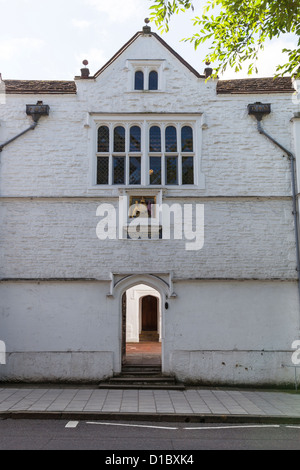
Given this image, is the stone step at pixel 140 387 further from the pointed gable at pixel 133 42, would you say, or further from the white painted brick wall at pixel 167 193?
the pointed gable at pixel 133 42

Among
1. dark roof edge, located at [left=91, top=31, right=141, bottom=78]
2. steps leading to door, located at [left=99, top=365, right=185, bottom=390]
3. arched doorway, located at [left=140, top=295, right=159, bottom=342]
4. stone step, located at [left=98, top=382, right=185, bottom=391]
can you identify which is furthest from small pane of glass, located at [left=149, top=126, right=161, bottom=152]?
arched doorway, located at [left=140, top=295, right=159, bottom=342]

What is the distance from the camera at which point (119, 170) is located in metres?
12.9

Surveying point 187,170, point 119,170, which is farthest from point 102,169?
point 187,170

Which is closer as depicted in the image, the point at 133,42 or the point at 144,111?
the point at 144,111

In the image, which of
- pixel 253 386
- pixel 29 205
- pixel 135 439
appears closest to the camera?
pixel 135 439

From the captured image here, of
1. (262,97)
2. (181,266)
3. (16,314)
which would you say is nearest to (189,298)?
(181,266)

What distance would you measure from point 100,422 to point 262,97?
10.9 meters

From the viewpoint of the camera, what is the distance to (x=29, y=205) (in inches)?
490

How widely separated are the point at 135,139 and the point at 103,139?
1062 mm

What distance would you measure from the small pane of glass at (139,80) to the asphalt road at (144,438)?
10.2m

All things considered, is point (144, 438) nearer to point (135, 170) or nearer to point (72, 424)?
point (72, 424)

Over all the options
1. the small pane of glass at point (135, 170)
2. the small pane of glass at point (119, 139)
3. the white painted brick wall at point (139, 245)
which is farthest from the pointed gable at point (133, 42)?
the white painted brick wall at point (139, 245)

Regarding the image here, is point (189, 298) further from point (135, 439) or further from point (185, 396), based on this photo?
point (135, 439)

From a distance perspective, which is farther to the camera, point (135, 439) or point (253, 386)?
point (253, 386)
